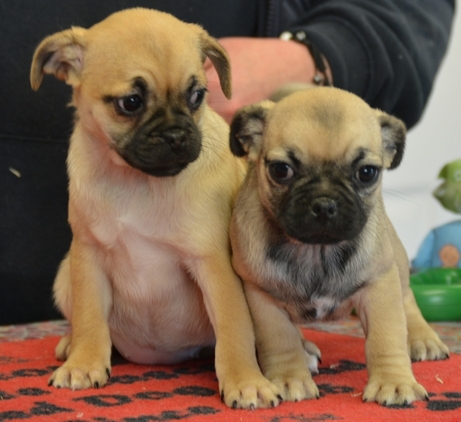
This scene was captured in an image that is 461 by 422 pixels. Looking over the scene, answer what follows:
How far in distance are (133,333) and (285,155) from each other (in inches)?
27.7

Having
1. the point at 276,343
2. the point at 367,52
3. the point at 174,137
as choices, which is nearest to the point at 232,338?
the point at 276,343

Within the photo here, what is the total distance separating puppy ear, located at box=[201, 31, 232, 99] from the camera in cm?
203

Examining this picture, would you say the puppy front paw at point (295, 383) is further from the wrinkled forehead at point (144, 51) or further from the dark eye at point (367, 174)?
the wrinkled forehead at point (144, 51)

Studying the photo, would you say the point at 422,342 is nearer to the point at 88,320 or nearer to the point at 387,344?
the point at 387,344

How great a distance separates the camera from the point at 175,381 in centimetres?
188

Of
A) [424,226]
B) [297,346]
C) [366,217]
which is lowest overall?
[424,226]

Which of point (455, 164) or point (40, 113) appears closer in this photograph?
point (40, 113)

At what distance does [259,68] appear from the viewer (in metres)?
2.81

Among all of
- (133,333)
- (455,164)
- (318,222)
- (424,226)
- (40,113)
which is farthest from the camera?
(424,226)

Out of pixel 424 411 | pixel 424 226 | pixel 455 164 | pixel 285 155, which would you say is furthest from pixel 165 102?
pixel 424 226

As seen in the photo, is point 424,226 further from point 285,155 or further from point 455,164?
point 285,155

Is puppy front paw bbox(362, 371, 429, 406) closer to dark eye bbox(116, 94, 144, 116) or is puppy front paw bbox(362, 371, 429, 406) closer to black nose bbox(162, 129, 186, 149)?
black nose bbox(162, 129, 186, 149)

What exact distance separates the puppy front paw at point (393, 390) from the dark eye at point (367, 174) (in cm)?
46

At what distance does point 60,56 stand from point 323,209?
2.81 ft
